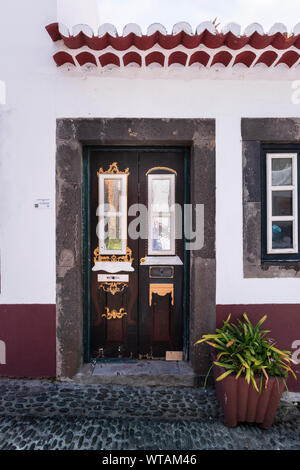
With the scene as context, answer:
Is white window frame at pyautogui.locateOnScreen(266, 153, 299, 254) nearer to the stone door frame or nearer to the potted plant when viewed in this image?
the stone door frame

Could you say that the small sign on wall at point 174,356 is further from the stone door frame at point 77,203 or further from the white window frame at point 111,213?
the white window frame at point 111,213

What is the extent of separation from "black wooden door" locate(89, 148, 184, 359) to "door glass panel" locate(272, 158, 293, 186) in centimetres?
106

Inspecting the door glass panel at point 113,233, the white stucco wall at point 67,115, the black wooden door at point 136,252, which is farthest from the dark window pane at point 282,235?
the door glass panel at point 113,233

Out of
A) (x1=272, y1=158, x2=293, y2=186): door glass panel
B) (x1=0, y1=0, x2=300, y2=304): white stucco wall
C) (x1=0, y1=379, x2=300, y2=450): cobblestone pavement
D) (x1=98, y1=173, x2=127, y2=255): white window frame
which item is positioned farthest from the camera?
(x1=98, y1=173, x2=127, y2=255): white window frame

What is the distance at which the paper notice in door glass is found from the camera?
10.6ft

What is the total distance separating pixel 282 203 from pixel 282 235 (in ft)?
1.21

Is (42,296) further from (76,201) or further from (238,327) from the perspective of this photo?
(238,327)

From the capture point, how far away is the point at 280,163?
2.99 m

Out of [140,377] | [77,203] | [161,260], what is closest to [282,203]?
[161,260]

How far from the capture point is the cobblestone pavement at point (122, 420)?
2189 mm

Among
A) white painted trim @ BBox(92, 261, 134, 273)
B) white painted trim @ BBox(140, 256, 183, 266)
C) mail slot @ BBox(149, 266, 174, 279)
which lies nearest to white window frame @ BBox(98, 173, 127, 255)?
white painted trim @ BBox(92, 261, 134, 273)

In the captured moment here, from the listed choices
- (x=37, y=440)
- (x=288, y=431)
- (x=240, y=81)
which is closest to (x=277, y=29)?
(x=240, y=81)

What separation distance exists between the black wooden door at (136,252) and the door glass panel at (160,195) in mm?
12
